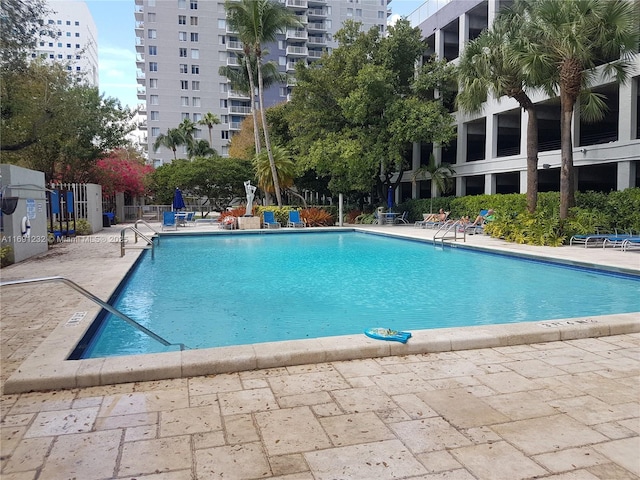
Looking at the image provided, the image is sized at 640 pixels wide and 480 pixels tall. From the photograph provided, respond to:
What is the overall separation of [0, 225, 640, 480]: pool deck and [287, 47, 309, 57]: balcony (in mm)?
59497

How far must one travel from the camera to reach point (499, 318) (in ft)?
22.1

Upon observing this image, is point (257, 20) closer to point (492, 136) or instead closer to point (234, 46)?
point (492, 136)

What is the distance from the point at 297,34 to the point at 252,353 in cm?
6180

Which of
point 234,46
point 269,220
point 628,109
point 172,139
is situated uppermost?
point 234,46

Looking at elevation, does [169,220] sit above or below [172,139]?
below

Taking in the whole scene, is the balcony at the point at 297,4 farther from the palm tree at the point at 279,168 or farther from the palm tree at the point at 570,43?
the palm tree at the point at 570,43

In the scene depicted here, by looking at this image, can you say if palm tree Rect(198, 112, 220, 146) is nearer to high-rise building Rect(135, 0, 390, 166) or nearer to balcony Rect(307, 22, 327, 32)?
high-rise building Rect(135, 0, 390, 166)

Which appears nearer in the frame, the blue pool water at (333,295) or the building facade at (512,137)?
the blue pool water at (333,295)

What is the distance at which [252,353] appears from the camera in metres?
4.15

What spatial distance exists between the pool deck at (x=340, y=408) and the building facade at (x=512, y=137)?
14200mm

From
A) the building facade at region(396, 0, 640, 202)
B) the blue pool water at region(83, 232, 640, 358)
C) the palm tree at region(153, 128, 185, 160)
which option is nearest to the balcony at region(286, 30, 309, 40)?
the palm tree at region(153, 128, 185, 160)

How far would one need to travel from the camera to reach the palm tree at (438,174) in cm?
2439

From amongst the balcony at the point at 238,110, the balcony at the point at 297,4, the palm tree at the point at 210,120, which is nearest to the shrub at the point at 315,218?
the palm tree at the point at 210,120

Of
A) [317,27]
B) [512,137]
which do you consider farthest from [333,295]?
[317,27]
